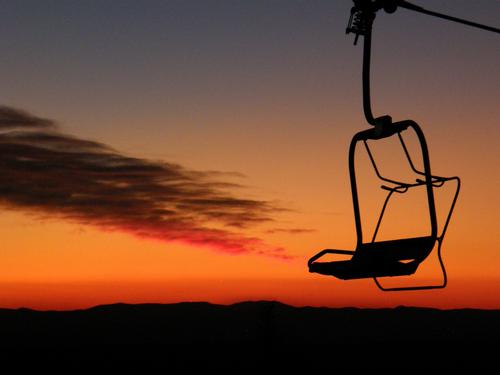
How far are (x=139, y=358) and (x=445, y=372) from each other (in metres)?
41.2

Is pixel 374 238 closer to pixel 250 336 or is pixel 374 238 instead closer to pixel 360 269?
pixel 360 269

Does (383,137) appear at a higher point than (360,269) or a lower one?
higher

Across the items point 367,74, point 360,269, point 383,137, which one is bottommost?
point 360,269

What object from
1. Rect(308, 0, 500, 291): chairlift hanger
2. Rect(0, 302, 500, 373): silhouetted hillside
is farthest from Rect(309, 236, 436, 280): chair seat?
Rect(0, 302, 500, 373): silhouetted hillside

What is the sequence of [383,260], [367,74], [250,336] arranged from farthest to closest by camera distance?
[250,336] → [367,74] → [383,260]

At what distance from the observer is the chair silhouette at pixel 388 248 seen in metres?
7.99

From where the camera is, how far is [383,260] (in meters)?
8.10

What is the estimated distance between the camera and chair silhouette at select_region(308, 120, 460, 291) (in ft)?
26.2

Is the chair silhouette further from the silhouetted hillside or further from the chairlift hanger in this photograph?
the silhouetted hillside

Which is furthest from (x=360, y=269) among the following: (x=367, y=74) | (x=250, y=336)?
(x=250, y=336)

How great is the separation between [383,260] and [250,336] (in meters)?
135

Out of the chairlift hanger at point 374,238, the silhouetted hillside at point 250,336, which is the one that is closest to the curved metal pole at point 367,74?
the chairlift hanger at point 374,238

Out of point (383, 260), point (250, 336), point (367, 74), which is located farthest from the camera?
point (250, 336)

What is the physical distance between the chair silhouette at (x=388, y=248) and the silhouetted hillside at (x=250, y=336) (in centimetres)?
9341
